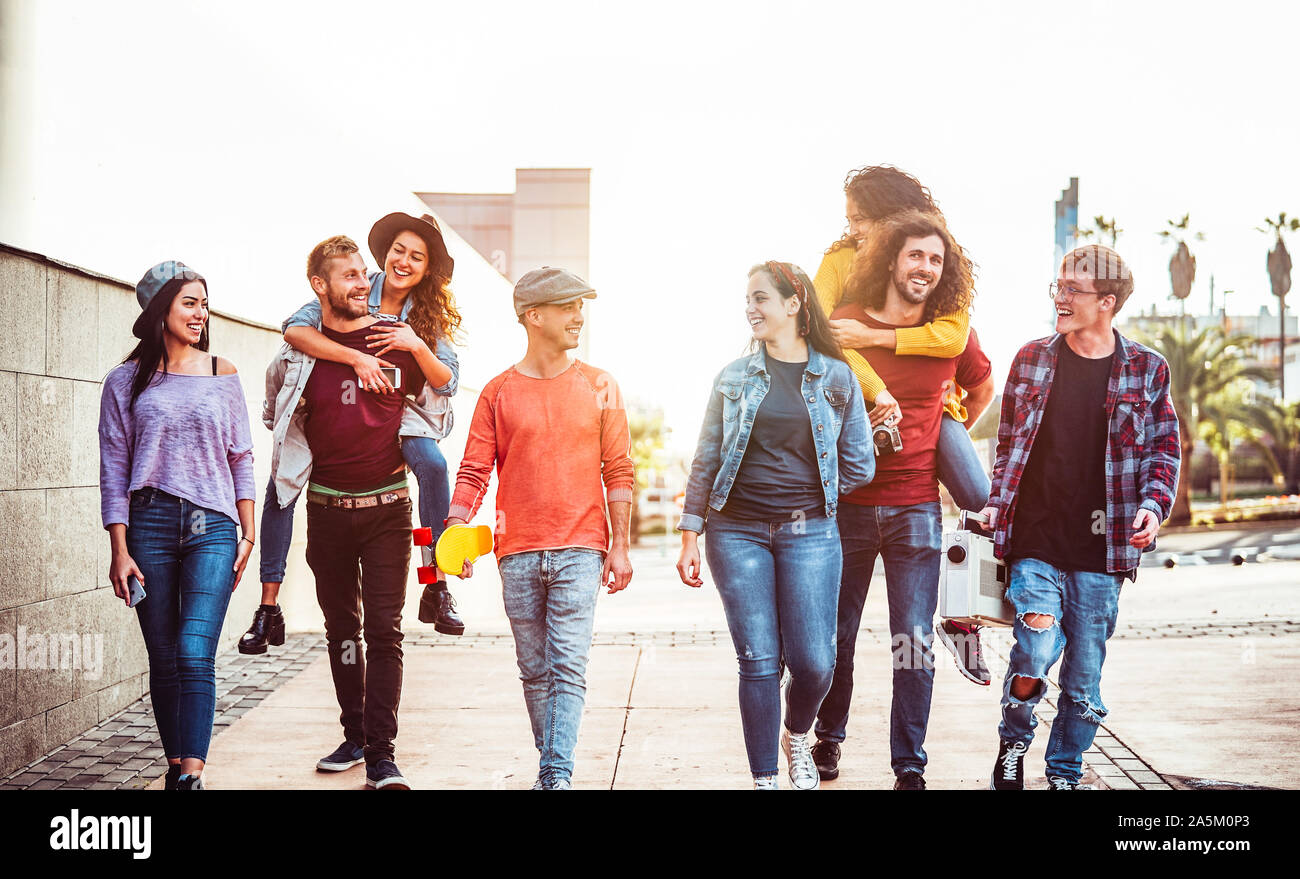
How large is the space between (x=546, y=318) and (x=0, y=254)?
2.32 m

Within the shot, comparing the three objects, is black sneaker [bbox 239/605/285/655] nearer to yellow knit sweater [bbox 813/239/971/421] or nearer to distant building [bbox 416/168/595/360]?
distant building [bbox 416/168/595/360]

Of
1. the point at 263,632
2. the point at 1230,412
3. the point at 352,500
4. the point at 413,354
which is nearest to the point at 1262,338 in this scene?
the point at 1230,412

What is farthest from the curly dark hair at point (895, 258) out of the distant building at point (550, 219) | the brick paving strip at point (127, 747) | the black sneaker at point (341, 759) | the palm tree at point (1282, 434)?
the palm tree at point (1282, 434)

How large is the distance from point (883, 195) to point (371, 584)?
252 centimetres

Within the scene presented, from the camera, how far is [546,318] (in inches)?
168

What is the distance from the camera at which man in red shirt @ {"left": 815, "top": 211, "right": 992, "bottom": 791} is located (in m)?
4.54

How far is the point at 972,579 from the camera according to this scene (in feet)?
15.0

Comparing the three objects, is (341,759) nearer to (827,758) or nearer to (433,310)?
(433,310)

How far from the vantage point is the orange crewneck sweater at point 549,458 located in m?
4.20

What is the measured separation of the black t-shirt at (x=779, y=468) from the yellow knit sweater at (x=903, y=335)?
411 millimetres

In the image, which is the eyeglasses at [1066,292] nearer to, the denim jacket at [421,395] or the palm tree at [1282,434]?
the denim jacket at [421,395]

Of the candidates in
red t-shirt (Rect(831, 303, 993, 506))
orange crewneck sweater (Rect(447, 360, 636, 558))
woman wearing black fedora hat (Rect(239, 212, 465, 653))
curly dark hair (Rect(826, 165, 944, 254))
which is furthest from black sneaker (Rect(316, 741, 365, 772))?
curly dark hair (Rect(826, 165, 944, 254))

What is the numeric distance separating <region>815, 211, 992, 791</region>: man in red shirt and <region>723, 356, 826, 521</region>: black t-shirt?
1.39ft
